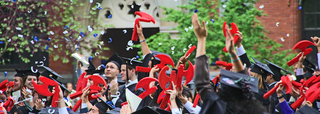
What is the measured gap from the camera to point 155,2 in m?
11.9

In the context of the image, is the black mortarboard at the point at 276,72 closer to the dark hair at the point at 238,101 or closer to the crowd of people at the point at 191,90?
the crowd of people at the point at 191,90

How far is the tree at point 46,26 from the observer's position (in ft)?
35.6

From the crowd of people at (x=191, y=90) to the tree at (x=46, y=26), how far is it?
4585 mm

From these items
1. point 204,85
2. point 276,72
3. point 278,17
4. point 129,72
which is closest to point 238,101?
point 204,85

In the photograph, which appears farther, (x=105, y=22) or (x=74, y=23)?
(x=105, y=22)

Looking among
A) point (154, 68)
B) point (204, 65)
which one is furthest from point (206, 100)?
point (154, 68)

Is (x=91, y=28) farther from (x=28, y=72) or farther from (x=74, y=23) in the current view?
(x=28, y=72)

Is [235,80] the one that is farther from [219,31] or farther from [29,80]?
[219,31]

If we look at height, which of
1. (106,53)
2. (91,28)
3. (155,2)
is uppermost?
(155,2)

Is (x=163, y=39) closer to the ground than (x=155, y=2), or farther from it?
closer to the ground

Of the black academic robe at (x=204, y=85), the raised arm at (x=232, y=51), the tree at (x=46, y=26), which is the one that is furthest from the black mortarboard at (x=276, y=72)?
the tree at (x=46, y=26)

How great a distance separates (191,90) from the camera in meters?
4.30

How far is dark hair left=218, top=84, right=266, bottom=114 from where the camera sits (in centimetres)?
260

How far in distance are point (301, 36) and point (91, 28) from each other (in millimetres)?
6427
